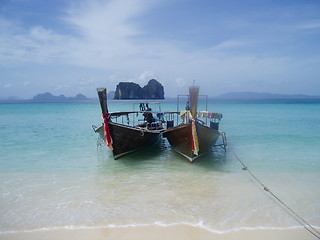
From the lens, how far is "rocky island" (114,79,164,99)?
126 m

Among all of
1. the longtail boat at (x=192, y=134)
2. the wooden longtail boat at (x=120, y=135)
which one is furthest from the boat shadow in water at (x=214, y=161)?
the wooden longtail boat at (x=120, y=135)

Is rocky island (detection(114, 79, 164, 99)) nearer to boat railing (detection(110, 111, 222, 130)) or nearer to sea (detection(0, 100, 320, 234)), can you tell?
boat railing (detection(110, 111, 222, 130))

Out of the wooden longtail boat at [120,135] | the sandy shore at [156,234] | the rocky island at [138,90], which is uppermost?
the rocky island at [138,90]

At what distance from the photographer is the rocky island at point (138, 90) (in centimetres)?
12588

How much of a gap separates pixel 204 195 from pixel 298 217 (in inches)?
96.9

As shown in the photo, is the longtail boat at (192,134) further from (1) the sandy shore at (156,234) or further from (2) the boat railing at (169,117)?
(1) the sandy shore at (156,234)

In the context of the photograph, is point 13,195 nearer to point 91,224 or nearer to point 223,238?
point 91,224

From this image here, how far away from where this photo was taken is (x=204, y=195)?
666 centimetres

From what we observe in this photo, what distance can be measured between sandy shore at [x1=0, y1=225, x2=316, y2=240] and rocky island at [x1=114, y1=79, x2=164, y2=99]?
12186cm

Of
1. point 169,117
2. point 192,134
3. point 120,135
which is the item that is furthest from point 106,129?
point 169,117

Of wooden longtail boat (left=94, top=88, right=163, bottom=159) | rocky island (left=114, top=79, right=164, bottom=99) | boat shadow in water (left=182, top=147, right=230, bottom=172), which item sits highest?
rocky island (left=114, top=79, right=164, bottom=99)

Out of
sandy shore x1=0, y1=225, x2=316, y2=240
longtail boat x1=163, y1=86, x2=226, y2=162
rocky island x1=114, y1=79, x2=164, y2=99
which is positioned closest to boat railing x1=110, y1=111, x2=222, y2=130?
longtail boat x1=163, y1=86, x2=226, y2=162

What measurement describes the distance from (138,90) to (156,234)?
12406cm

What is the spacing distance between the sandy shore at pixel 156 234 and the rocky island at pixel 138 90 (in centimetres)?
12186
